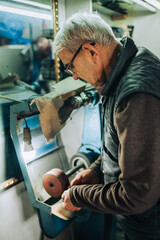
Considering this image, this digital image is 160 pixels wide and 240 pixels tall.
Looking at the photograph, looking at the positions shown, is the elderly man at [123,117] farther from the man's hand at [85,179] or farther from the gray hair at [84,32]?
the man's hand at [85,179]

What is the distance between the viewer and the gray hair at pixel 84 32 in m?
0.95

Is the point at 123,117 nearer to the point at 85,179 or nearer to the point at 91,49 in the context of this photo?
the point at 91,49

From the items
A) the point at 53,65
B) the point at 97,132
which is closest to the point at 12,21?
the point at 53,65

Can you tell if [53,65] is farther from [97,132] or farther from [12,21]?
[97,132]

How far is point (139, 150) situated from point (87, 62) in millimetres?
529

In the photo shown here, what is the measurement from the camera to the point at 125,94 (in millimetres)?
782

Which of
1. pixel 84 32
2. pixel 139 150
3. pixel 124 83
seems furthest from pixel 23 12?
pixel 139 150

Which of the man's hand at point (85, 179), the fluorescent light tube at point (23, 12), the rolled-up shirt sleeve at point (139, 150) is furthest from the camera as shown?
the fluorescent light tube at point (23, 12)

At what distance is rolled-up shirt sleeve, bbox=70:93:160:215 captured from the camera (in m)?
0.75

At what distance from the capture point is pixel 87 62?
102 centimetres

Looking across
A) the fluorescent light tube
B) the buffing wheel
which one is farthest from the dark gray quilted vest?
the fluorescent light tube

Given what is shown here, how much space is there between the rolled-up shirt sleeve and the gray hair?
378mm

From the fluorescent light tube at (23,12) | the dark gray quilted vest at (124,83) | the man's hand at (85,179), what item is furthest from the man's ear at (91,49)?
the fluorescent light tube at (23,12)

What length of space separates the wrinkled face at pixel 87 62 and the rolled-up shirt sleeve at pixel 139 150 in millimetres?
315
